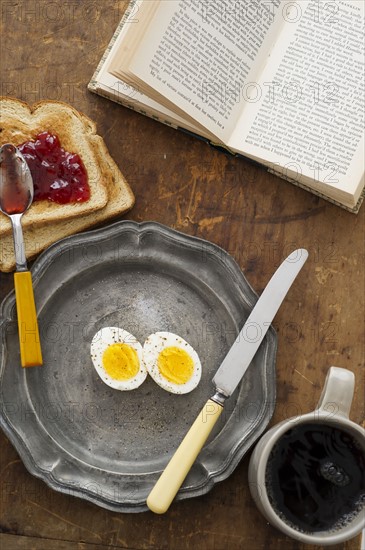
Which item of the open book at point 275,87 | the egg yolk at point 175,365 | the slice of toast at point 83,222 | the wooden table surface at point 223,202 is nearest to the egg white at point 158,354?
the egg yolk at point 175,365

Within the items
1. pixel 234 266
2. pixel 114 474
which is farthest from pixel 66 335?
pixel 234 266

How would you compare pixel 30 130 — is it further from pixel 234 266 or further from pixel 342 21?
pixel 342 21

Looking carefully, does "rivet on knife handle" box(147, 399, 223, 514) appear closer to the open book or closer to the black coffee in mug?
the black coffee in mug

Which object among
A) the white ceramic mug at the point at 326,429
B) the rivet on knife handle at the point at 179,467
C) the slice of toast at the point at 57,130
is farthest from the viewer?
the slice of toast at the point at 57,130

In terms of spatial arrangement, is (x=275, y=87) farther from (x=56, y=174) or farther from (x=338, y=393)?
(x=338, y=393)

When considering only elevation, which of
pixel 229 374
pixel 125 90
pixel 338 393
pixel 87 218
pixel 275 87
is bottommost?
pixel 229 374

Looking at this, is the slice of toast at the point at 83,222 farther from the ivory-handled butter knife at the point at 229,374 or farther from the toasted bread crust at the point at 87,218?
the ivory-handled butter knife at the point at 229,374

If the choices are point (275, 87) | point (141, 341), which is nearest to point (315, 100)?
point (275, 87)
